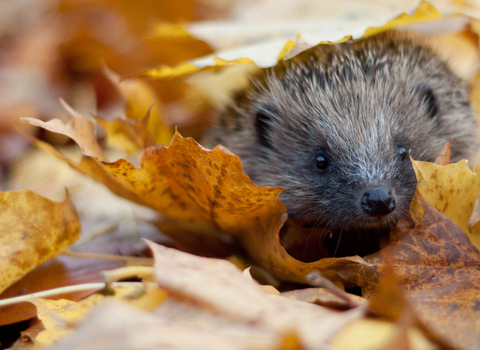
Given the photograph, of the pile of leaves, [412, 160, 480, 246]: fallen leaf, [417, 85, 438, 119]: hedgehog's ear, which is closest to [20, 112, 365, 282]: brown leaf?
the pile of leaves

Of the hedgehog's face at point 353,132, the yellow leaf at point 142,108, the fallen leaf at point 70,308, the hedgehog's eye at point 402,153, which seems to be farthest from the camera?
the yellow leaf at point 142,108

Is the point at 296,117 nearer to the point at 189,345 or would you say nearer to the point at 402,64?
the point at 402,64

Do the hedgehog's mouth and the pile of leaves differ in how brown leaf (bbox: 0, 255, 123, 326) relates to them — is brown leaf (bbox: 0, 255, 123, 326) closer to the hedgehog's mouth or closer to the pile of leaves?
the pile of leaves

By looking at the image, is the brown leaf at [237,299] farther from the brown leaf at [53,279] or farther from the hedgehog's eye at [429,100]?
the hedgehog's eye at [429,100]

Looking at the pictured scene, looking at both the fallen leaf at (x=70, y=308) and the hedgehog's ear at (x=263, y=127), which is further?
the hedgehog's ear at (x=263, y=127)

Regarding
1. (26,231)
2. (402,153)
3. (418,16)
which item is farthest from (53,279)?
(418,16)

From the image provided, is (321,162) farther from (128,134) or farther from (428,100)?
(128,134)

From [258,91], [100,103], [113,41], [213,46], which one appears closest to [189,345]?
[258,91]

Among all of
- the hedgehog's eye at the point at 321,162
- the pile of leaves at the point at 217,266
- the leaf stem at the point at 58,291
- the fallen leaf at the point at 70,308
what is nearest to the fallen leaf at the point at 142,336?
the pile of leaves at the point at 217,266
